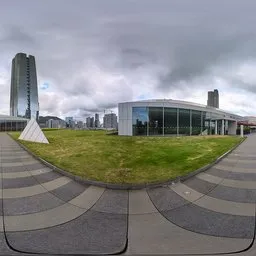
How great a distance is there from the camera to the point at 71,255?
3.78 metres

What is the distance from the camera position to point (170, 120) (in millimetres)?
36312

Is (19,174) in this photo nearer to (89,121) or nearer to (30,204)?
(30,204)

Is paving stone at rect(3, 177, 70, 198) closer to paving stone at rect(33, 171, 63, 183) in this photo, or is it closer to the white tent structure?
paving stone at rect(33, 171, 63, 183)

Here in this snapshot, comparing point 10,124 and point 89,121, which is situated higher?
point 89,121

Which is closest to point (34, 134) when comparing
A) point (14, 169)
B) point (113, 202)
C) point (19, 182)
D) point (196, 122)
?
point (14, 169)

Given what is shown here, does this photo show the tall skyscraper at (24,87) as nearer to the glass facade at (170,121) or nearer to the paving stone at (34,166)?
the glass facade at (170,121)

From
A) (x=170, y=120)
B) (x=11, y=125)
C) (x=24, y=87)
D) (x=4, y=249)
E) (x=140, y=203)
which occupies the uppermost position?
(x=24, y=87)

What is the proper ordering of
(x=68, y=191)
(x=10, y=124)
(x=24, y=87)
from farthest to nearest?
(x=24, y=87) < (x=10, y=124) < (x=68, y=191)

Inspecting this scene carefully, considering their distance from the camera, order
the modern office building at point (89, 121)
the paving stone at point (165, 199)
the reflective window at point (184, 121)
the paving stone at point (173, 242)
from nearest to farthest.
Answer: the paving stone at point (173, 242)
the paving stone at point (165, 199)
the reflective window at point (184, 121)
the modern office building at point (89, 121)

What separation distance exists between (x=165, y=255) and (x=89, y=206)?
2529 mm

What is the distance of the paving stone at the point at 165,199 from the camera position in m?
5.75

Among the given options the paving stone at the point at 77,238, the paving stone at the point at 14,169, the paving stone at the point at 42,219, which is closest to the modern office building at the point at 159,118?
the paving stone at the point at 14,169

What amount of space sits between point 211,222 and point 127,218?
1.76 m

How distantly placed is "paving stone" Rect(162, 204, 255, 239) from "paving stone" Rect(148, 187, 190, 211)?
27 cm
